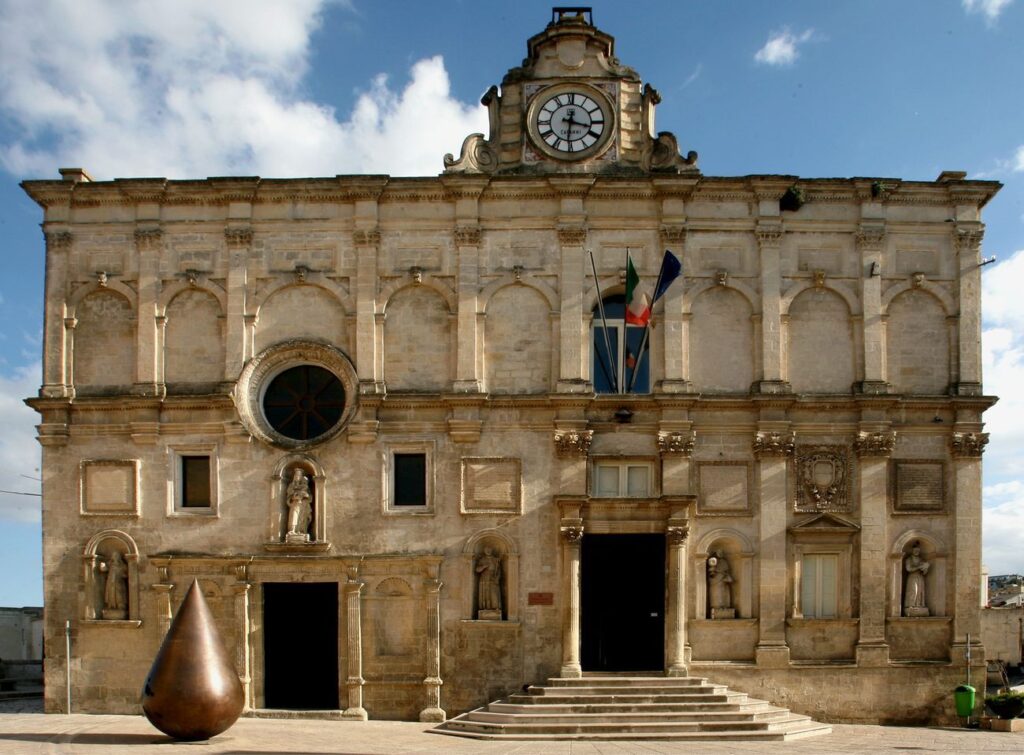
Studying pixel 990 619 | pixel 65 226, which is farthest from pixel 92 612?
pixel 990 619

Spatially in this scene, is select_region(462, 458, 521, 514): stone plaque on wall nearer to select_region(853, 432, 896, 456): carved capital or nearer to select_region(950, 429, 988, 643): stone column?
select_region(853, 432, 896, 456): carved capital

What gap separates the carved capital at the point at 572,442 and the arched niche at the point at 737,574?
10.5 feet

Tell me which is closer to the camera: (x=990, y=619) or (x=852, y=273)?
(x=852, y=273)

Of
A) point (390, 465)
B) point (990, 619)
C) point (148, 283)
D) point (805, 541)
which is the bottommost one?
point (990, 619)

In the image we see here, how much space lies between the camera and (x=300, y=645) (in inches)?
941

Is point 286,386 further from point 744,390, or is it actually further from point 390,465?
point 744,390

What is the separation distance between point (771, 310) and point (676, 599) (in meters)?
6.53

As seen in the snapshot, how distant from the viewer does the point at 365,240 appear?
24.5 m

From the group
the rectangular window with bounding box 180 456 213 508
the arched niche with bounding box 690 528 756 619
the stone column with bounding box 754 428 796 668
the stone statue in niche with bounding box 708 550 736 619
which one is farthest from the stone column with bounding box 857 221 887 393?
the rectangular window with bounding box 180 456 213 508

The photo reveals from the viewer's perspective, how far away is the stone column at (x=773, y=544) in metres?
23.3

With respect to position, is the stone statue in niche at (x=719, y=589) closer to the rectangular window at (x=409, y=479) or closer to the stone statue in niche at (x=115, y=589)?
the rectangular window at (x=409, y=479)

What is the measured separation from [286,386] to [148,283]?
3.79 metres

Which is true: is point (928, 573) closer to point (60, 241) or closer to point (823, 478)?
point (823, 478)

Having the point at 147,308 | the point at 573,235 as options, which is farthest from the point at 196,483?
the point at 573,235
